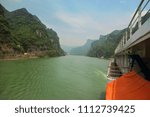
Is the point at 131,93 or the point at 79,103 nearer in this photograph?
the point at 79,103

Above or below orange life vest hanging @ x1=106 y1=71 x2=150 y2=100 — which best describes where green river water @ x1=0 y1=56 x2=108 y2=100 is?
below

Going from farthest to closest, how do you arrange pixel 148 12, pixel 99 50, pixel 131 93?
1. pixel 99 50
2. pixel 131 93
3. pixel 148 12

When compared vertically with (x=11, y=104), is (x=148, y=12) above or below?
above

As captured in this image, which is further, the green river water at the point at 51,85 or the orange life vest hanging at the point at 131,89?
the green river water at the point at 51,85

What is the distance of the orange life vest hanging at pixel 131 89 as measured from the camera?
526 cm

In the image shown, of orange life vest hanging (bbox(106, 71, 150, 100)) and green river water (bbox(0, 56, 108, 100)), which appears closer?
orange life vest hanging (bbox(106, 71, 150, 100))

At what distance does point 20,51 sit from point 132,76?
4934 centimetres

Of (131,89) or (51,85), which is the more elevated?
(131,89)

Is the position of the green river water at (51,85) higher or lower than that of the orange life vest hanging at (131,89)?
lower

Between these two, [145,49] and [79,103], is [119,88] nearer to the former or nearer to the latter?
[145,49]

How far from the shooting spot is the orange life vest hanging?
526 centimetres

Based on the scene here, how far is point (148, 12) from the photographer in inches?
187

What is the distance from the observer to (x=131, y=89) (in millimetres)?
5605

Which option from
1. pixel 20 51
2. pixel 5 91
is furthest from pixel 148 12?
pixel 20 51
